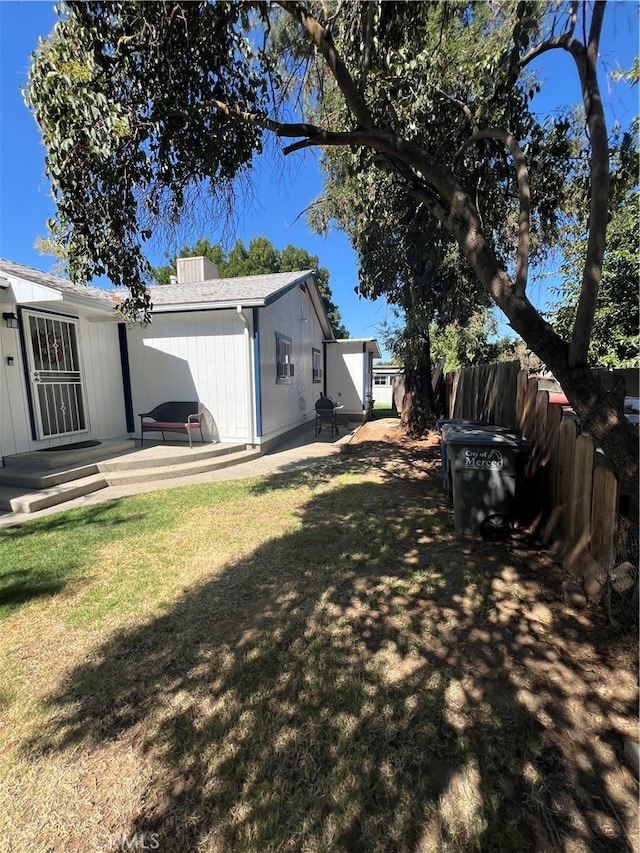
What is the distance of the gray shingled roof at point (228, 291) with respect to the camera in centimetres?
897

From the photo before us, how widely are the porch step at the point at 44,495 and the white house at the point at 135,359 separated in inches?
54.1

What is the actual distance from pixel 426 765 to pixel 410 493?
14.3ft

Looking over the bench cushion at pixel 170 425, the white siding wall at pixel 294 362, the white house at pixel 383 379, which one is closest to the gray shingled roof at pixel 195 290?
the white siding wall at pixel 294 362

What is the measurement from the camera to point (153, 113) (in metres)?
4.11

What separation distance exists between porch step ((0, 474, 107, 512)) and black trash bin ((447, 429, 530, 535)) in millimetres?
5615

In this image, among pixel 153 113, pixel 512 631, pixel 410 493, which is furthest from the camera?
pixel 410 493

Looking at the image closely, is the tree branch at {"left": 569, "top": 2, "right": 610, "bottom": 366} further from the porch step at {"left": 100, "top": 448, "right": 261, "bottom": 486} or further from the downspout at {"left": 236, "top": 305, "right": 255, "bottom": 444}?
the downspout at {"left": 236, "top": 305, "right": 255, "bottom": 444}

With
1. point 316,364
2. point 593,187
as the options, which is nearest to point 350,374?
point 316,364

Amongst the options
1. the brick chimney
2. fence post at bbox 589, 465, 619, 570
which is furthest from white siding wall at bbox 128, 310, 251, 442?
fence post at bbox 589, 465, 619, 570

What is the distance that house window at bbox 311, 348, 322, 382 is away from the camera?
15.6 metres

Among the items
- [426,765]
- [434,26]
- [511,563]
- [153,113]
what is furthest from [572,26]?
[426,765]

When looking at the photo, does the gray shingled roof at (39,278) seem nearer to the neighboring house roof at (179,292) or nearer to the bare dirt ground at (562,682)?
the neighboring house roof at (179,292)

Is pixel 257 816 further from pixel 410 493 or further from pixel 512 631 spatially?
pixel 410 493

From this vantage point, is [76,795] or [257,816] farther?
[76,795]
